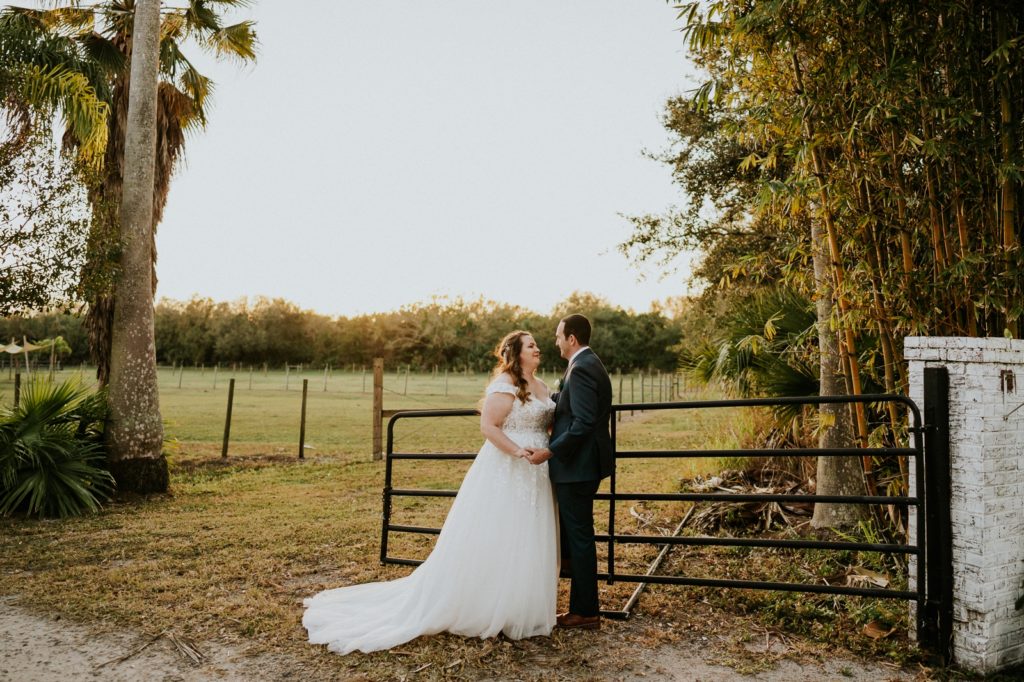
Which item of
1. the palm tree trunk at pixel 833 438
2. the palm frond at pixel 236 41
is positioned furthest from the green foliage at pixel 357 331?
the palm tree trunk at pixel 833 438

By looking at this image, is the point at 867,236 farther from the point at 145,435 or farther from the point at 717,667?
the point at 145,435

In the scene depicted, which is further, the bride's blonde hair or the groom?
the bride's blonde hair

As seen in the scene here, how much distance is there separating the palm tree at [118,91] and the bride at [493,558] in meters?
6.61

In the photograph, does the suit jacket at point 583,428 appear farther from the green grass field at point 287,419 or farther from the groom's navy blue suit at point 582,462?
the green grass field at point 287,419

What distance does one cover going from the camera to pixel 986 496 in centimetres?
327

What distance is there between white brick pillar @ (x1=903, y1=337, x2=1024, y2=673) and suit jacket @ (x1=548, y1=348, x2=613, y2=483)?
1.74 m

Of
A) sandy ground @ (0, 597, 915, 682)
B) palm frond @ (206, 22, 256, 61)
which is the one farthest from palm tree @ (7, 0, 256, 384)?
sandy ground @ (0, 597, 915, 682)

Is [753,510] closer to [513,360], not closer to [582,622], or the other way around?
[582,622]

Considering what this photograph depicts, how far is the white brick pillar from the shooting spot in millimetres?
3264

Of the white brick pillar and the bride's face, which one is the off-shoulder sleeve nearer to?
the bride's face

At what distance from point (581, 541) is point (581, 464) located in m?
0.47

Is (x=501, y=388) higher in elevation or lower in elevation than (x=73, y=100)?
lower

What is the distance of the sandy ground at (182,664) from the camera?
3.37 m

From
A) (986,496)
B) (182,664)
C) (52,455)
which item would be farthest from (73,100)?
(986,496)
